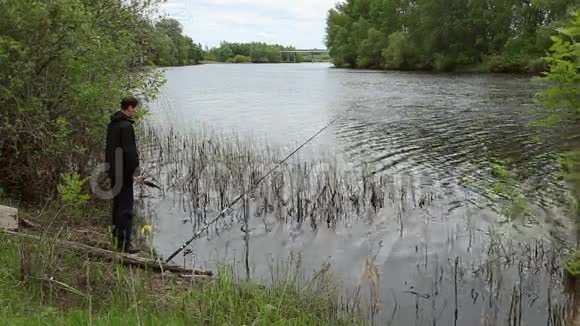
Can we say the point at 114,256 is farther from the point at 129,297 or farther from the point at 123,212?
the point at 123,212

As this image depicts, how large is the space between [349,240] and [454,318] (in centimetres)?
300

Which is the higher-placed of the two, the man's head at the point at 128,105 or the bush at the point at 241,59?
the bush at the point at 241,59

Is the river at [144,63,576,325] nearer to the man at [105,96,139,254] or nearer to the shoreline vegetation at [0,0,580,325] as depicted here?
the shoreline vegetation at [0,0,580,325]

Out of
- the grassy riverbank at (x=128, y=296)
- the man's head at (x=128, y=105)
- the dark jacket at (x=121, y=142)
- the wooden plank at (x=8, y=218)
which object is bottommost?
the grassy riverbank at (x=128, y=296)

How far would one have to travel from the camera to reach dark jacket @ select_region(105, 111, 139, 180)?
7.29 meters

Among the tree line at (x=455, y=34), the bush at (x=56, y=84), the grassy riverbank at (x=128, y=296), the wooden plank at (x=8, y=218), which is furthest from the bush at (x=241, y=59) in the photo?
the grassy riverbank at (x=128, y=296)

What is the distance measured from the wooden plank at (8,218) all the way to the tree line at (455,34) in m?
43.1

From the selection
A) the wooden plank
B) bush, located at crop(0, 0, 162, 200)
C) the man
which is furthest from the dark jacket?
bush, located at crop(0, 0, 162, 200)

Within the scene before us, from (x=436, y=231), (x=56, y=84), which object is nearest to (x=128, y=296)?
(x=56, y=84)

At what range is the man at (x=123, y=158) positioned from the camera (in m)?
7.30

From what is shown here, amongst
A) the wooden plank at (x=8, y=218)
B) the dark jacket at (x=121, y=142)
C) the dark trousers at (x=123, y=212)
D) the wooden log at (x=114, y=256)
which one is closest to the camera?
the wooden log at (x=114, y=256)

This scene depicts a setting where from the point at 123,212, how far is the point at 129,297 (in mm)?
2563

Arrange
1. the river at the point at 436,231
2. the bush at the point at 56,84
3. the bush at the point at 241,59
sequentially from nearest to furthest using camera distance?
the river at the point at 436,231 < the bush at the point at 56,84 < the bush at the point at 241,59

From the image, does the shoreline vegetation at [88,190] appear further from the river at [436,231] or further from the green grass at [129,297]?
the river at [436,231]
